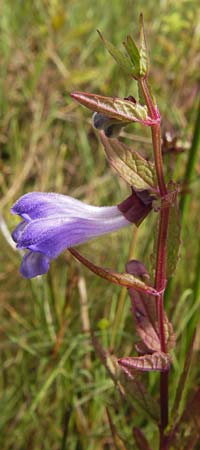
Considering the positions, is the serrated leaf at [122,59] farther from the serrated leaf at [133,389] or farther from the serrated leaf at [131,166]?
the serrated leaf at [133,389]

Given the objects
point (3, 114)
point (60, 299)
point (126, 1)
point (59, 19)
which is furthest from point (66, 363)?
point (126, 1)

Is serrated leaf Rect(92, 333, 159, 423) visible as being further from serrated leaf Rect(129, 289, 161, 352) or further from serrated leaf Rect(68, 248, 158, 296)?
serrated leaf Rect(68, 248, 158, 296)

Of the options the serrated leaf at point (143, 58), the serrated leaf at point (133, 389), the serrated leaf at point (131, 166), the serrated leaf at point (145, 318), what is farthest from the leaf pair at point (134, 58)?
the serrated leaf at point (133, 389)

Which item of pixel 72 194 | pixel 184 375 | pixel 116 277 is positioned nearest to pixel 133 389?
pixel 184 375

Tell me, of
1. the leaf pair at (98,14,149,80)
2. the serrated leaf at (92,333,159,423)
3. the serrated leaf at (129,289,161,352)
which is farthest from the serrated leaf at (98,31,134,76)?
the serrated leaf at (92,333,159,423)

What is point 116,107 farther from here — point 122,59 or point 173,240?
point 173,240

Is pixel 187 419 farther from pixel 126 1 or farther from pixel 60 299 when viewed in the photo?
pixel 126 1
